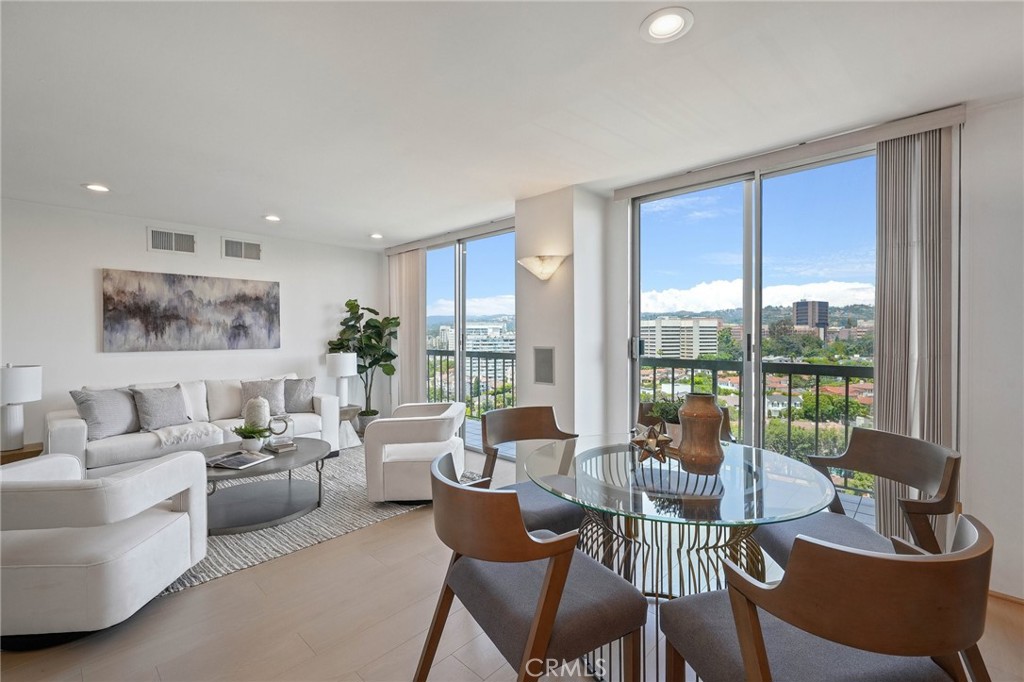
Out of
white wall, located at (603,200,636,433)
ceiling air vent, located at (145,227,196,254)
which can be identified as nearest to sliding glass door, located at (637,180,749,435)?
white wall, located at (603,200,636,433)

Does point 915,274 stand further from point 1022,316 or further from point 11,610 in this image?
point 11,610

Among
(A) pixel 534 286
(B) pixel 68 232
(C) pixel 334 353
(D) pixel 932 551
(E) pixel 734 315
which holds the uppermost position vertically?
(B) pixel 68 232

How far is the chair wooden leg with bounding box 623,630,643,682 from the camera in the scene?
136 centimetres

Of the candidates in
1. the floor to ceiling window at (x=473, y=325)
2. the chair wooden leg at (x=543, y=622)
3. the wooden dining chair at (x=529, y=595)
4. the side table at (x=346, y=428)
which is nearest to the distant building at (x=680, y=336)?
the floor to ceiling window at (x=473, y=325)

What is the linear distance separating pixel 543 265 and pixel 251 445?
2.52 metres

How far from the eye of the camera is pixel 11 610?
1.83m

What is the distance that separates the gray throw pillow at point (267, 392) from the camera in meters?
4.68

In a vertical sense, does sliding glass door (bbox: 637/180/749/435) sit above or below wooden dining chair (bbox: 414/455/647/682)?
above

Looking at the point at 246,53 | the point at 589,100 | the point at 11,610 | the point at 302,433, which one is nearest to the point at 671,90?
the point at 589,100

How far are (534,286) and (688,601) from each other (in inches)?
113

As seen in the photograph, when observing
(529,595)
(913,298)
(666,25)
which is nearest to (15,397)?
(529,595)

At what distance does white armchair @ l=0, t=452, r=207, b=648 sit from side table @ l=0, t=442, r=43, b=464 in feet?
7.27

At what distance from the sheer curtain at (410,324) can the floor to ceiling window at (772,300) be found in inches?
115

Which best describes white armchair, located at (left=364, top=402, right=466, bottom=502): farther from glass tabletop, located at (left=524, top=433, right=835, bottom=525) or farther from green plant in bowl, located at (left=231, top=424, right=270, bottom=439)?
glass tabletop, located at (left=524, top=433, right=835, bottom=525)
